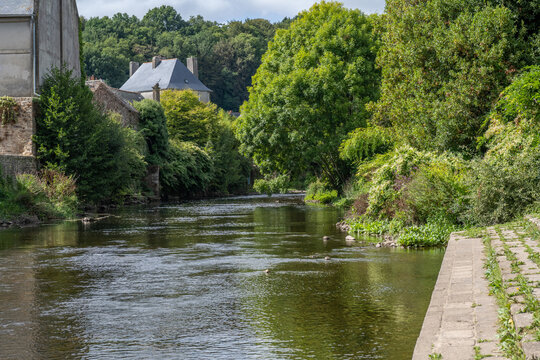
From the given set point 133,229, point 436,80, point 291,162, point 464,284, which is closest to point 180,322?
point 464,284

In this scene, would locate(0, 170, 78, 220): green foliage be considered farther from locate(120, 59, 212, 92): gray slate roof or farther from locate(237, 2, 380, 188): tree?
locate(120, 59, 212, 92): gray slate roof

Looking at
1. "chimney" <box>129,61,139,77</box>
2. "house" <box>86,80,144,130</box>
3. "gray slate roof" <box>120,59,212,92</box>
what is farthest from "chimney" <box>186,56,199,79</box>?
"house" <box>86,80,144,130</box>

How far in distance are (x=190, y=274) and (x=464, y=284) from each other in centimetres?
555

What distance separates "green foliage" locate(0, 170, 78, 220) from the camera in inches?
993

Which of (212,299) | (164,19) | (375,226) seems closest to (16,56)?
(375,226)

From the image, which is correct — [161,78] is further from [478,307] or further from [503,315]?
[503,315]

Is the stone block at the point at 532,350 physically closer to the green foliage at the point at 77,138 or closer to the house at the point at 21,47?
the green foliage at the point at 77,138

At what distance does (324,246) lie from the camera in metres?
16.0

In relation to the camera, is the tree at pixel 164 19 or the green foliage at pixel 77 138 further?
the tree at pixel 164 19

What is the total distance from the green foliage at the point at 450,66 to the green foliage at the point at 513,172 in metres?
3.41

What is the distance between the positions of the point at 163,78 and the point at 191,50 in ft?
68.2

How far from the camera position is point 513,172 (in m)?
15.0

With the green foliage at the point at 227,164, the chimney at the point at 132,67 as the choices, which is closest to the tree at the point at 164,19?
the chimney at the point at 132,67

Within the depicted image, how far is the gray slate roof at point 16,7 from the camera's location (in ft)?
103
